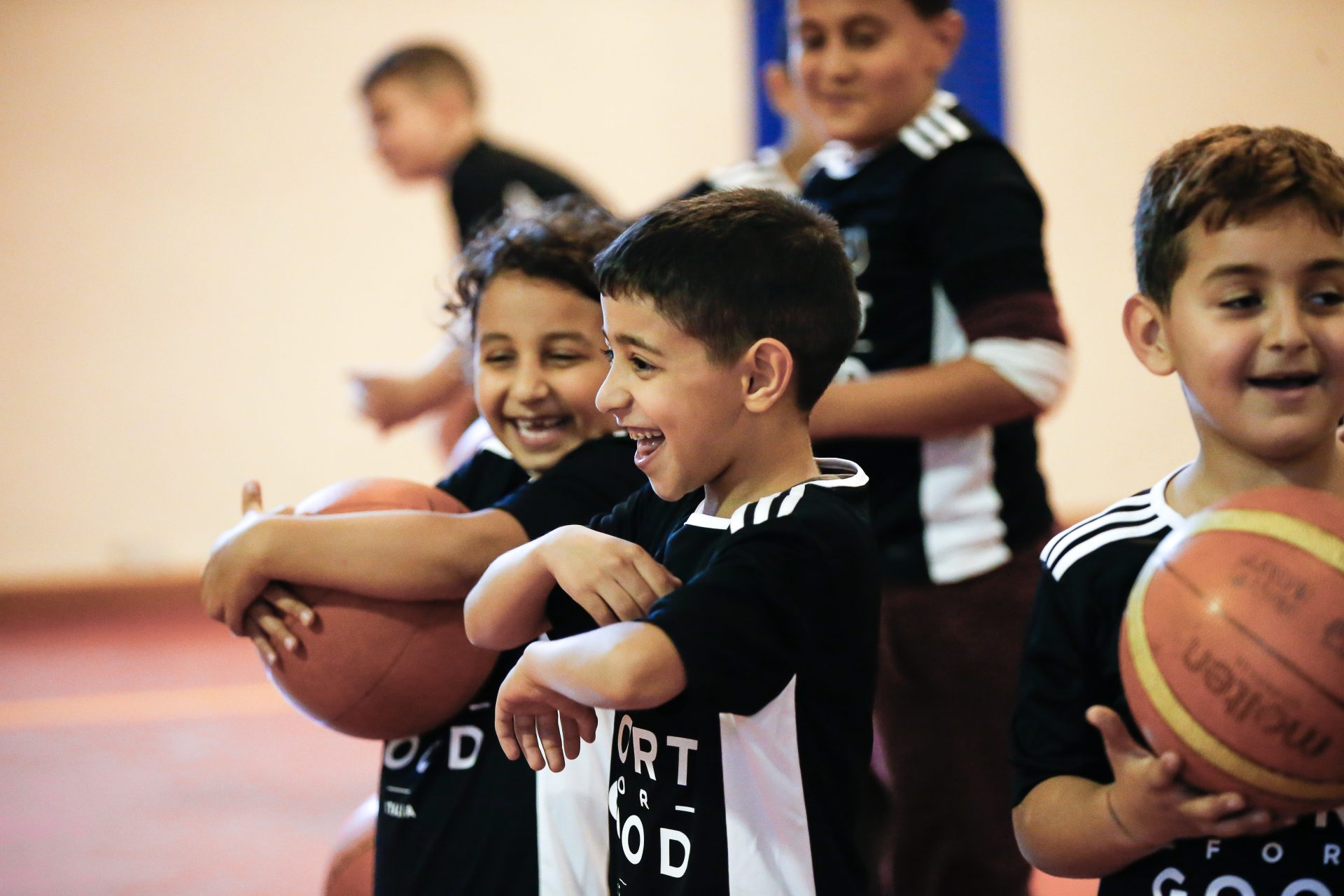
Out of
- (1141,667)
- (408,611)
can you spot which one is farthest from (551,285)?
(1141,667)

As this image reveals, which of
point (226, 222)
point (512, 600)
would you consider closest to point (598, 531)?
point (512, 600)

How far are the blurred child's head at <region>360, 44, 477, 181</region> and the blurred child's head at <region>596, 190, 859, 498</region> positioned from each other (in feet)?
9.66

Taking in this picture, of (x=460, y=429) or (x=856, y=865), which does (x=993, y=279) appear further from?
(x=460, y=429)

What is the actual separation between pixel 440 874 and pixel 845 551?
0.93m

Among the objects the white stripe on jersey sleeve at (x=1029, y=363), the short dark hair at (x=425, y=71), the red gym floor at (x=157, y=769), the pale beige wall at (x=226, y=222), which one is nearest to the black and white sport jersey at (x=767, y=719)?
the white stripe on jersey sleeve at (x=1029, y=363)

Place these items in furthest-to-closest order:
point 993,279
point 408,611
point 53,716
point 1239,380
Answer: point 53,716
point 993,279
point 408,611
point 1239,380

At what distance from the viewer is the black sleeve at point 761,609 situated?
1312 mm

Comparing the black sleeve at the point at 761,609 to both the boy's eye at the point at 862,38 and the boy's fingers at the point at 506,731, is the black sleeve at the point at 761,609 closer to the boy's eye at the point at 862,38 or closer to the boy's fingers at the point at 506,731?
the boy's fingers at the point at 506,731

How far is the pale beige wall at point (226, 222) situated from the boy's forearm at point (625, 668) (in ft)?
21.3

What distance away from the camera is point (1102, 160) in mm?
7301

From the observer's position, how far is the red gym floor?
3.77 metres

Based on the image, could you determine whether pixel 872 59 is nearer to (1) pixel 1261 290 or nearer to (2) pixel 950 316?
(2) pixel 950 316

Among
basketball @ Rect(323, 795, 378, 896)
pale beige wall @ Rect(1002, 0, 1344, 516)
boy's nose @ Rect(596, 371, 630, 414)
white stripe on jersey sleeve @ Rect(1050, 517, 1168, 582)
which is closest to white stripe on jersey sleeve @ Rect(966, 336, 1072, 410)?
white stripe on jersey sleeve @ Rect(1050, 517, 1168, 582)

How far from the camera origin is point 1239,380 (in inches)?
54.0
